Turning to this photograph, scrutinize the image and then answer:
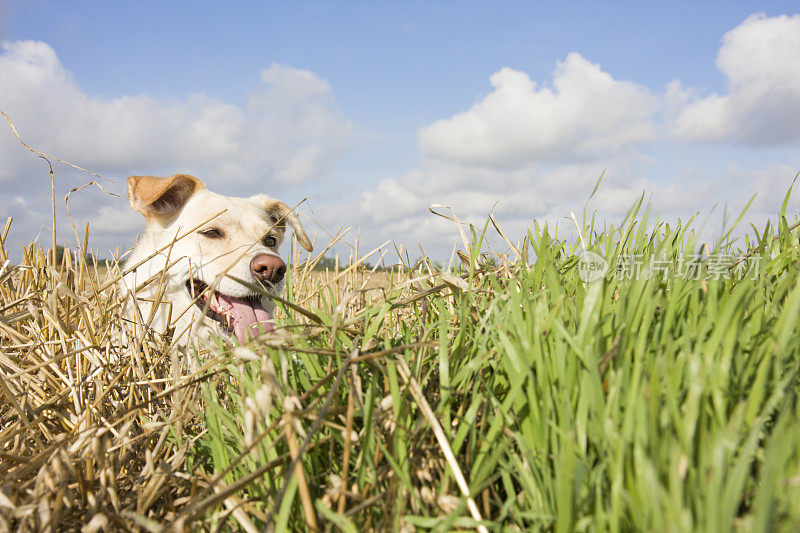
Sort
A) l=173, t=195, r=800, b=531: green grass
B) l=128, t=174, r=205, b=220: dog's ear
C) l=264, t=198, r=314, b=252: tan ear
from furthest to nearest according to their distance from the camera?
l=264, t=198, r=314, b=252: tan ear
l=128, t=174, r=205, b=220: dog's ear
l=173, t=195, r=800, b=531: green grass

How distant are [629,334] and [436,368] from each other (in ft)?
2.30

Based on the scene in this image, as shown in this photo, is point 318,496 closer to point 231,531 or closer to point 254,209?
point 231,531

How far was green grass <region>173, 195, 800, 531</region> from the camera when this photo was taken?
39.6 inches

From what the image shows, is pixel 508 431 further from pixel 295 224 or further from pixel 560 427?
pixel 295 224

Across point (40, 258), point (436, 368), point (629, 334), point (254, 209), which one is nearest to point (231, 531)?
point (436, 368)

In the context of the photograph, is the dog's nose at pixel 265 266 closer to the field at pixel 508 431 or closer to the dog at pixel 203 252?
the dog at pixel 203 252

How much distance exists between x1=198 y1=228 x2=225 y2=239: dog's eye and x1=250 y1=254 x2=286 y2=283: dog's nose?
783 mm

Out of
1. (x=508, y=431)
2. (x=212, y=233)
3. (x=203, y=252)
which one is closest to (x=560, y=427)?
(x=508, y=431)

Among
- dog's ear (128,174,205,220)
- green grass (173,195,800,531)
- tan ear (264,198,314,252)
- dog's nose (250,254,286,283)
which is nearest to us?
green grass (173,195,800,531)

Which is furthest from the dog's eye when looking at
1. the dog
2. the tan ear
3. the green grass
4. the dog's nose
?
the green grass

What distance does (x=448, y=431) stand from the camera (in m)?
1.39

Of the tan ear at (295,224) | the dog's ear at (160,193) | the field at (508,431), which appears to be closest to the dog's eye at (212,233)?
the dog's ear at (160,193)

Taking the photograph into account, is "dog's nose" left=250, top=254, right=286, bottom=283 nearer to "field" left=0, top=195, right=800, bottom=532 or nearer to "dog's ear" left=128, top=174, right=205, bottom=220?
"dog's ear" left=128, top=174, right=205, bottom=220

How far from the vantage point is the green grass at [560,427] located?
1005 millimetres
